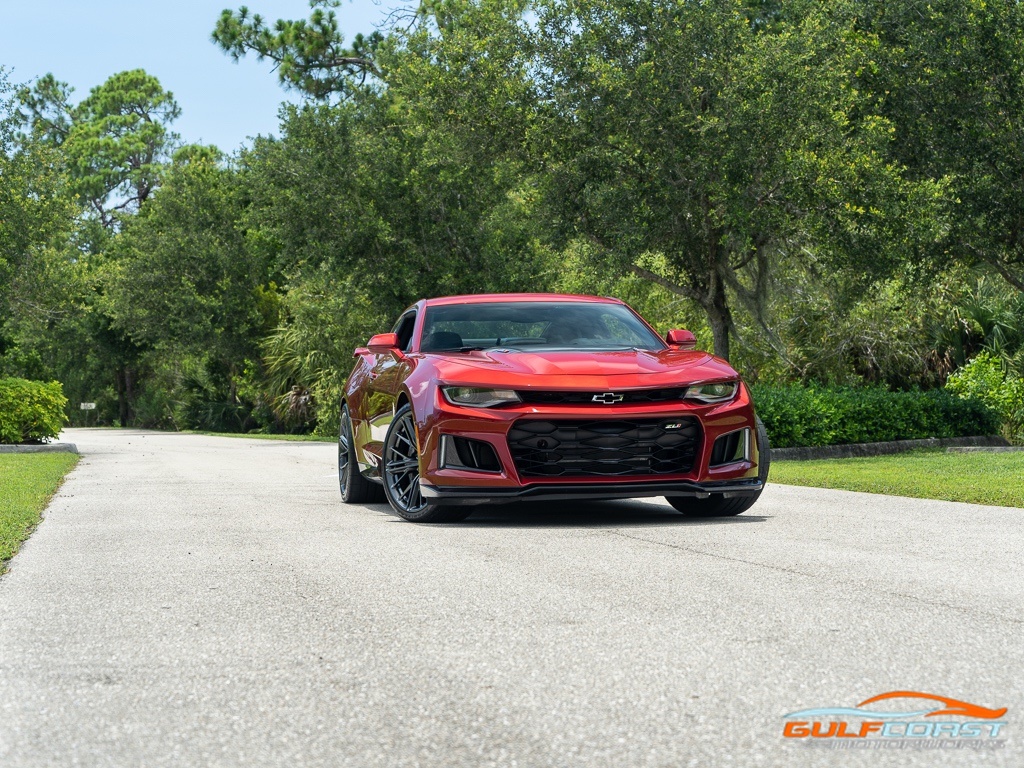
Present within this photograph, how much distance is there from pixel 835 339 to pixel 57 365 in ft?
165

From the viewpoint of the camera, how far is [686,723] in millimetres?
3771

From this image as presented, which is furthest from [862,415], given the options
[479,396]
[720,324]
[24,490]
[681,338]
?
[479,396]

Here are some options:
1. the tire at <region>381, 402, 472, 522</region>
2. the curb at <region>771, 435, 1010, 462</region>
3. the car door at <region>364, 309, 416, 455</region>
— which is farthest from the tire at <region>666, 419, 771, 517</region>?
the curb at <region>771, 435, 1010, 462</region>

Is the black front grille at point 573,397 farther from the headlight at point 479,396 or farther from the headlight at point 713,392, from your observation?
the headlight at point 713,392

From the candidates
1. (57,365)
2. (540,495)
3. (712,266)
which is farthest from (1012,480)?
(57,365)

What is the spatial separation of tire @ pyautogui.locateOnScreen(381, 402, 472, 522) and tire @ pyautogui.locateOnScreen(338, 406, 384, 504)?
1460mm

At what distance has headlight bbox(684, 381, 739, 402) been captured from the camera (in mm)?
8930

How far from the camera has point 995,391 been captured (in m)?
23.8

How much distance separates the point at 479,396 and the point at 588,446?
0.78m

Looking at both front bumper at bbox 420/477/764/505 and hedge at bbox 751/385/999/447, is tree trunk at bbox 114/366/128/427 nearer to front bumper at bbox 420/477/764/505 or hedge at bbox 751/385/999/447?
hedge at bbox 751/385/999/447

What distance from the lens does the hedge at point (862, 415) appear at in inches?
789

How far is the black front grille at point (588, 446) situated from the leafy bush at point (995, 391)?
54.4 ft

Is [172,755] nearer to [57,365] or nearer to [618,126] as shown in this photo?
[618,126]

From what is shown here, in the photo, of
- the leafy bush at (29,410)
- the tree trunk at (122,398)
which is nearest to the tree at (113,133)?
the tree trunk at (122,398)
